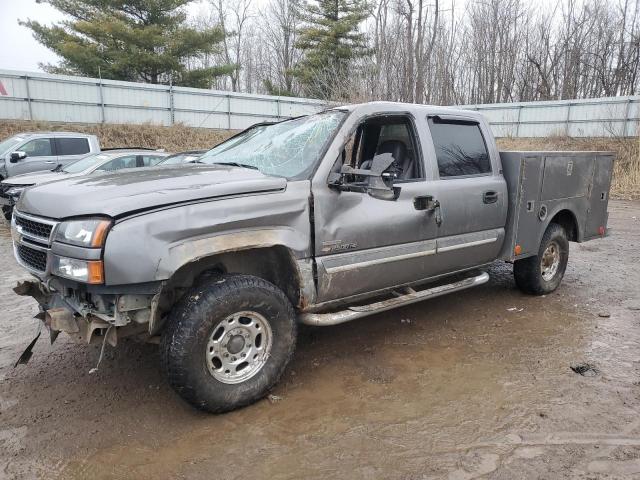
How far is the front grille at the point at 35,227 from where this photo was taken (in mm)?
2879

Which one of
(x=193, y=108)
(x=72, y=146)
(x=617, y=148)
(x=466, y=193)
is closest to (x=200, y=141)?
(x=193, y=108)

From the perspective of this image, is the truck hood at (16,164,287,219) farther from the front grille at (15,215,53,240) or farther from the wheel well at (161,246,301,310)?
the wheel well at (161,246,301,310)

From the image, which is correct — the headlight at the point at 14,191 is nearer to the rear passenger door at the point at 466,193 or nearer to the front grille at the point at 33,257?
the front grille at the point at 33,257

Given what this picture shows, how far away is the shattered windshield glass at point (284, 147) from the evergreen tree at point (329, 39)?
81.7ft

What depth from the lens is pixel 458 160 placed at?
14.5 feet

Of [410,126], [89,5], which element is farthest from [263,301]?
[89,5]

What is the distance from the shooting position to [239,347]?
3.12 metres

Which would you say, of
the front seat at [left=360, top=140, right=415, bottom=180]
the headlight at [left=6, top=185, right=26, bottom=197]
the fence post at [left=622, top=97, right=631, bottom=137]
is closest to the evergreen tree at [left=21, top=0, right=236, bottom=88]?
the headlight at [left=6, top=185, right=26, bottom=197]

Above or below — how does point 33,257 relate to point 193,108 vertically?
below

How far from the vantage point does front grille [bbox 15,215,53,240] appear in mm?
2879

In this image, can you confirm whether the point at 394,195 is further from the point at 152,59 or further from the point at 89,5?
the point at 89,5

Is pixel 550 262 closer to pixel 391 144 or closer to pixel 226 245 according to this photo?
pixel 391 144

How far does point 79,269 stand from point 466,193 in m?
3.20

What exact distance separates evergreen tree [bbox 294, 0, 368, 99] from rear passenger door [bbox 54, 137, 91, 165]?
17.3m
